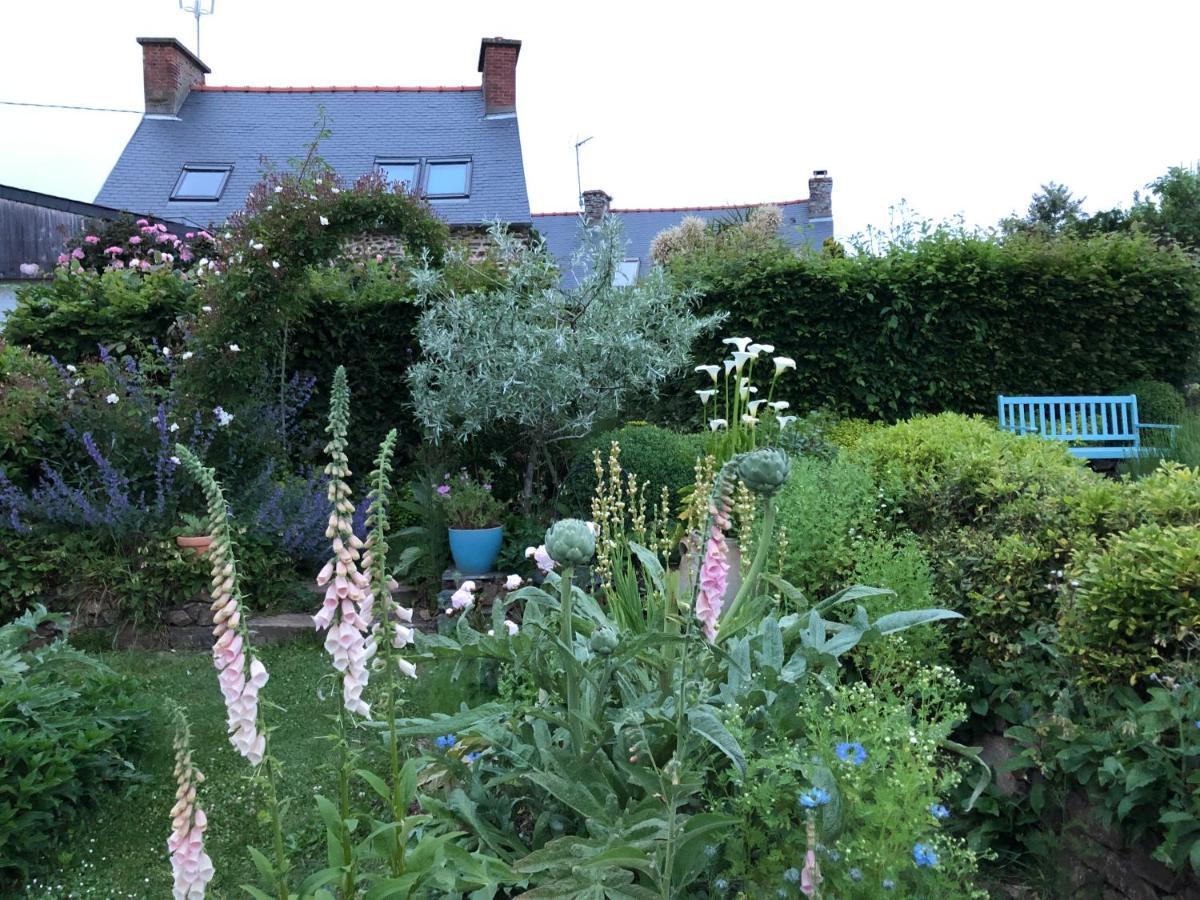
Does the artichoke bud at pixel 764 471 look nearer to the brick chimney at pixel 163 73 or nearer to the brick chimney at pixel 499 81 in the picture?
the brick chimney at pixel 499 81

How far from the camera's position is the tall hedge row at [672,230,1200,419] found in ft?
23.9

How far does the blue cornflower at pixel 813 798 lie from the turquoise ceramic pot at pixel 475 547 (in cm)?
393

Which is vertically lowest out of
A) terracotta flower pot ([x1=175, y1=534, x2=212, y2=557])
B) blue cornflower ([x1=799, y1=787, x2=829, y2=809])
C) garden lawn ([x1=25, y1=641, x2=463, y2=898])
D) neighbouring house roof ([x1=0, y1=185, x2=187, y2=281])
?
garden lawn ([x1=25, y1=641, x2=463, y2=898])

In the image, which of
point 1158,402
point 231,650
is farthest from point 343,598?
→ point 1158,402

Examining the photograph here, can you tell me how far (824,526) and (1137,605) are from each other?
1.29 meters

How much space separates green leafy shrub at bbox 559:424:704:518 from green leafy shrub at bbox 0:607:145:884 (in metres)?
2.86

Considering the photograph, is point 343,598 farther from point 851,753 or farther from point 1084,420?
point 1084,420

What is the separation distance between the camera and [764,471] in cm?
195

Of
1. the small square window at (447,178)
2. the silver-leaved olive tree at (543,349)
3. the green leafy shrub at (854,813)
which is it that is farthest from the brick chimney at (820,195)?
the green leafy shrub at (854,813)

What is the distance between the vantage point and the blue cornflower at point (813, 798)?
60.3 inches

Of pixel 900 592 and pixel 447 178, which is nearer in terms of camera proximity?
pixel 900 592

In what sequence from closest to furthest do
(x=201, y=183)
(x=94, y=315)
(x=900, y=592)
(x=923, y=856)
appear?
(x=923, y=856)
(x=900, y=592)
(x=94, y=315)
(x=201, y=183)

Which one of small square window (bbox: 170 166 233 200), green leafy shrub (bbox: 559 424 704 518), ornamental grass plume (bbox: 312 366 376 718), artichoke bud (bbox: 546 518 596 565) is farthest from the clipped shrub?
small square window (bbox: 170 166 233 200)

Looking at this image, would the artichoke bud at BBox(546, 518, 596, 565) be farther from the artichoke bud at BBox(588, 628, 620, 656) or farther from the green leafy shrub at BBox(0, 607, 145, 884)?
the green leafy shrub at BBox(0, 607, 145, 884)
